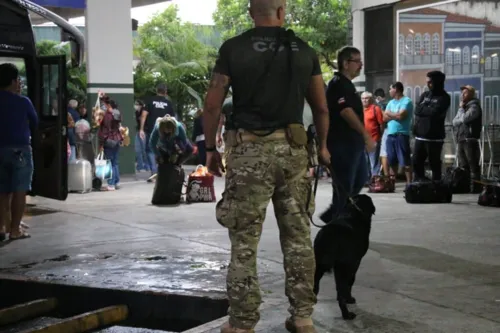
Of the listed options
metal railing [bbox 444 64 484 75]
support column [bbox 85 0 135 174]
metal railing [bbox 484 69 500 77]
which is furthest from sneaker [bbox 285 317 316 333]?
support column [bbox 85 0 135 174]

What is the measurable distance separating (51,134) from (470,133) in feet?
22.1

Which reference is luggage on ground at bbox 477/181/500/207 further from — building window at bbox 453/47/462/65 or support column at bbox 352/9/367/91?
support column at bbox 352/9/367/91

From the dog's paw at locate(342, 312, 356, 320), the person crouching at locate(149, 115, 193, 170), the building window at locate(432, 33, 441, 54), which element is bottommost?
the dog's paw at locate(342, 312, 356, 320)

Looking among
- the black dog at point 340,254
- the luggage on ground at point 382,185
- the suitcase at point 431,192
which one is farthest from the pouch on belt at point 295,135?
the luggage on ground at point 382,185

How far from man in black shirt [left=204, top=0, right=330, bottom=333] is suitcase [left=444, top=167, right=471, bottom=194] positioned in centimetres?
879

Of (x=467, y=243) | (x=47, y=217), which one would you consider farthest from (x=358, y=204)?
(x=47, y=217)

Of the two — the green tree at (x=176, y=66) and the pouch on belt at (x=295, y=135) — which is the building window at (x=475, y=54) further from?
the green tree at (x=176, y=66)

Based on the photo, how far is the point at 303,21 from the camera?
32875 mm

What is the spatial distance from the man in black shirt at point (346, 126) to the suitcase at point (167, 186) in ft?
17.5

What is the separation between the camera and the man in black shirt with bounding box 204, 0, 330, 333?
4312 mm

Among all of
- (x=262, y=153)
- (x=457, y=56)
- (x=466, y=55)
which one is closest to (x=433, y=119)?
(x=466, y=55)

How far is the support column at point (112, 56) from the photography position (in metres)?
17.5

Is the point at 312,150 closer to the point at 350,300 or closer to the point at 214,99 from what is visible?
the point at 214,99

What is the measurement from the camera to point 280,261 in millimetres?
6918
